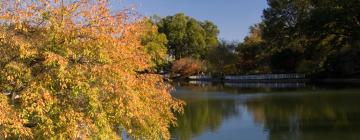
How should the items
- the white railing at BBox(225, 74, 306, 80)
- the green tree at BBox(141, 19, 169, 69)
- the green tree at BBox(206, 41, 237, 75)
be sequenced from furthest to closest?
the green tree at BBox(206, 41, 237, 75) < the white railing at BBox(225, 74, 306, 80) < the green tree at BBox(141, 19, 169, 69)

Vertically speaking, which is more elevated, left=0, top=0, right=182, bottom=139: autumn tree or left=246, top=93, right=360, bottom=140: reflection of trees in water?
left=0, top=0, right=182, bottom=139: autumn tree

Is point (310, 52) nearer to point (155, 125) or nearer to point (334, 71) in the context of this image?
point (334, 71)

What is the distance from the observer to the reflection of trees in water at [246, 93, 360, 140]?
15.6m

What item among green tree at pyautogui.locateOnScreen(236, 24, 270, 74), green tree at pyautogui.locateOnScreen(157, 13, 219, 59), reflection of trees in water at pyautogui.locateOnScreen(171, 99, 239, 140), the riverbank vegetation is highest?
green tree at pyautogui.locateOnScreen(157, 13, 219, 59)

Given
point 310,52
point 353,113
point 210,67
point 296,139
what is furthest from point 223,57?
point 296,139

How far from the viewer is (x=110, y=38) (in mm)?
7332

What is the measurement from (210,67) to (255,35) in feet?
23.9

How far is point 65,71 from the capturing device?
22.3 ft

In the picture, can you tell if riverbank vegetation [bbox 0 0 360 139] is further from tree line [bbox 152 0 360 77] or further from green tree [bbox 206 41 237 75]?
green tree [bbox 206 41 237 75]

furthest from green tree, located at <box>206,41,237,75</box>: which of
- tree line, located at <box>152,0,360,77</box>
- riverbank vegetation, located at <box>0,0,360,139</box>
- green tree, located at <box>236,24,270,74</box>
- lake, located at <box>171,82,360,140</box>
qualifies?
riverbank vegetation, located at <box>0,0,360,139</box>

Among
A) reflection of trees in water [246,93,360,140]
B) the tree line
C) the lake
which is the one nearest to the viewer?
reflection of trees in water [246,93,360,140]

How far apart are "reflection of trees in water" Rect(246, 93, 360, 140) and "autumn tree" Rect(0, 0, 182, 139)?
8636 millimetres

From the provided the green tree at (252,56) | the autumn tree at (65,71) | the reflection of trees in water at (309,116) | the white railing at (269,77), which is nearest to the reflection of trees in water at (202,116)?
the reflection of trees in water at (309,116)

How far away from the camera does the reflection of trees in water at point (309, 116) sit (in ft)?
51.1
